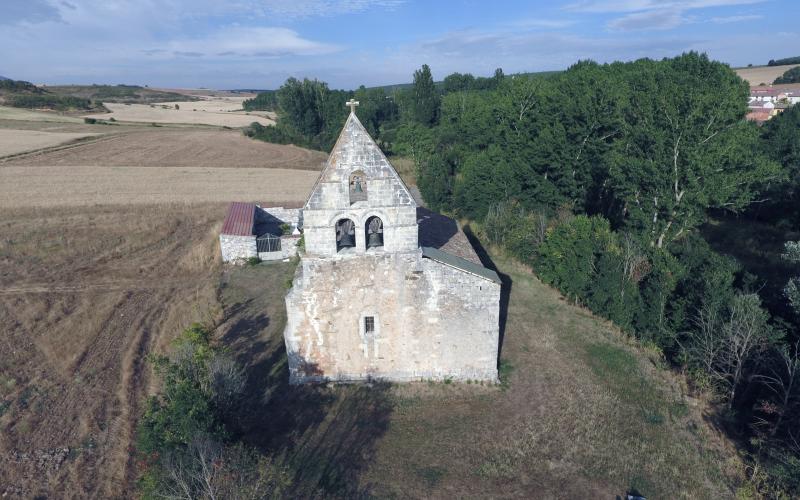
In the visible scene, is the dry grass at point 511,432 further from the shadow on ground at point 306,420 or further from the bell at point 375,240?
the bell at point 375,240

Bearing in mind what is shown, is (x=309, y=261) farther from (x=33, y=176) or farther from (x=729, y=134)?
(x=33, y=176)

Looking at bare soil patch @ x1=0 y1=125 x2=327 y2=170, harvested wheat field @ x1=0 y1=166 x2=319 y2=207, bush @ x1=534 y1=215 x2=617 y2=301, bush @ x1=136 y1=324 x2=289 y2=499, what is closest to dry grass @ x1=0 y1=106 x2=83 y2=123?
bare soil patch @ x1=0 y1=125 x2=327 y2=170

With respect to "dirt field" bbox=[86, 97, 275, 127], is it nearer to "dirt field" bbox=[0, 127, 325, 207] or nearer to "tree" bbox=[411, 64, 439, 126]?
"dirt field" bbox=[0, 127, 325, 207]

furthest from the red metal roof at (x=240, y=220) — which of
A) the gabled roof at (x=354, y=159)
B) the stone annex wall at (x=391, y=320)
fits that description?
the gabled roof at (x=354, y=159)

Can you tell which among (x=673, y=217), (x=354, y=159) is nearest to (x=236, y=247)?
(x=354, y=159)

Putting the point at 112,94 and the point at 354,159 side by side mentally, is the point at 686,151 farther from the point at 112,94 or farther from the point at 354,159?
the point at 112,94

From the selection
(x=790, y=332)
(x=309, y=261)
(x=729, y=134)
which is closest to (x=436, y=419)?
(x=309, y=261)

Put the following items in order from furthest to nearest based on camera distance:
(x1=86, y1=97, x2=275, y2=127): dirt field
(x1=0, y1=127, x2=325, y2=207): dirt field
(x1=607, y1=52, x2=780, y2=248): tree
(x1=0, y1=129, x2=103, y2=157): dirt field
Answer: (x1=86, y1=97, x2=275, y2=127): dirt field → (x1=0, y1=129, x2=103, y2=157): dirt field → (x1=0, y1=127, x2=325, y2=207): dirt field → (x1=607, y1=52, x2=780, y2=248): tree
